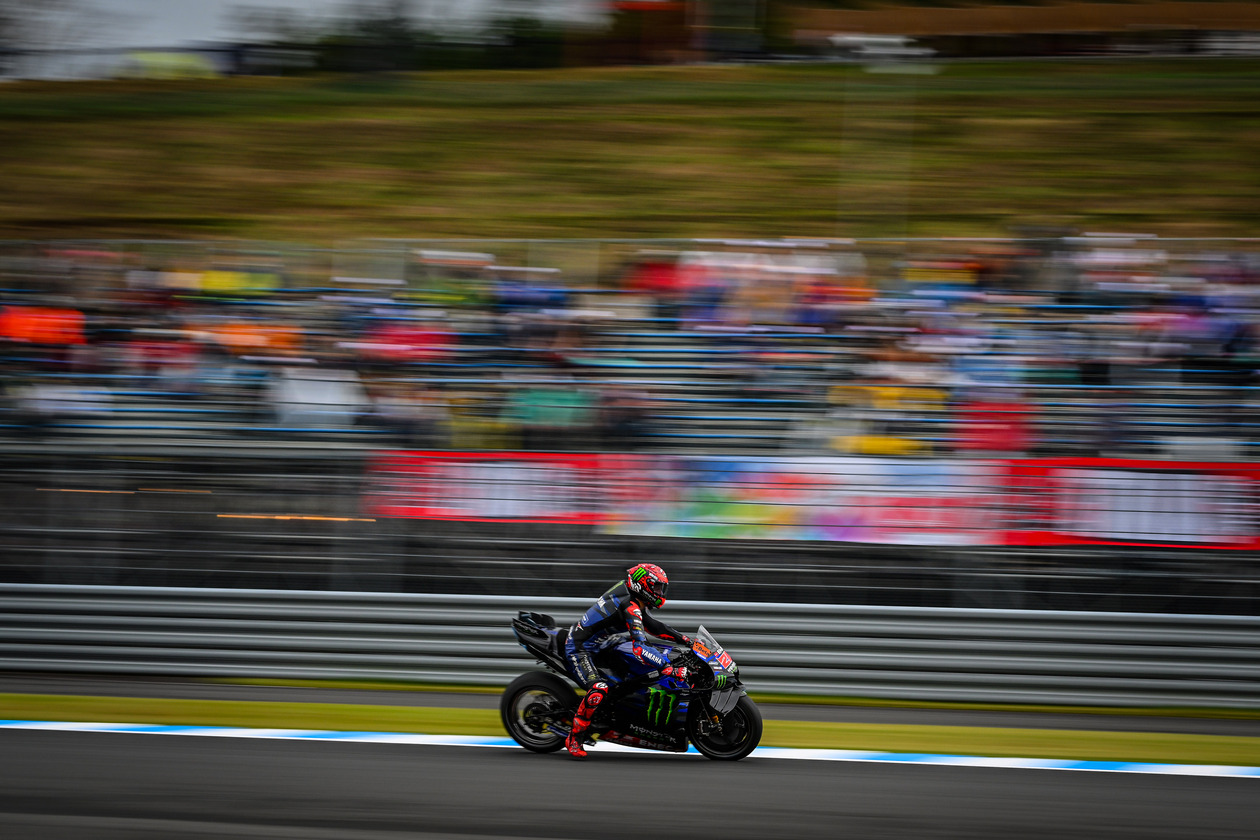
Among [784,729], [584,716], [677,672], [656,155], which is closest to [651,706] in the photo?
[677,672]

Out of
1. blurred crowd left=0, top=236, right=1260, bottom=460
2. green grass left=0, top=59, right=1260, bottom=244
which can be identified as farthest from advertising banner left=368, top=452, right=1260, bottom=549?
green grass left=0, top=59, right=1260, bottom=244

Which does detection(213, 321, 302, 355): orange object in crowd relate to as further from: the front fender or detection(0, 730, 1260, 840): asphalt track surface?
the front fender

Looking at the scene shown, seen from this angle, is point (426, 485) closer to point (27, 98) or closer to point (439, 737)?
point (439, 737)

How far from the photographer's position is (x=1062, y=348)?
9742 millimetres

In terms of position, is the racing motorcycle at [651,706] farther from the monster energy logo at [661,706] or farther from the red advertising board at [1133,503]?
the red advertising board at [1133,503]

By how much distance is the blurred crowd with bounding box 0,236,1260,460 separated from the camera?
371 inches

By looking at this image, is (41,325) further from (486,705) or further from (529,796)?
(529,796)

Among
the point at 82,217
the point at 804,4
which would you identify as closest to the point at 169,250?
the point at 82,217

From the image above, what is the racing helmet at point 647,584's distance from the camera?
706 cm

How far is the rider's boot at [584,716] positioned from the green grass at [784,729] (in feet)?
2.95

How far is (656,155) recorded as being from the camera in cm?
1727

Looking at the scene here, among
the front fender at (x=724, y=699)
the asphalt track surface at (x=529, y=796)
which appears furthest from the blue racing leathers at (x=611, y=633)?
the asphalt track surface at (x=529, y=796)

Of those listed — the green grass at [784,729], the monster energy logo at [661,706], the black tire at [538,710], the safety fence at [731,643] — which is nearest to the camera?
the monster energy logo at [661,706]

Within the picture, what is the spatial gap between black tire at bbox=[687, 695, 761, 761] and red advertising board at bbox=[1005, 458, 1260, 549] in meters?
2.84
